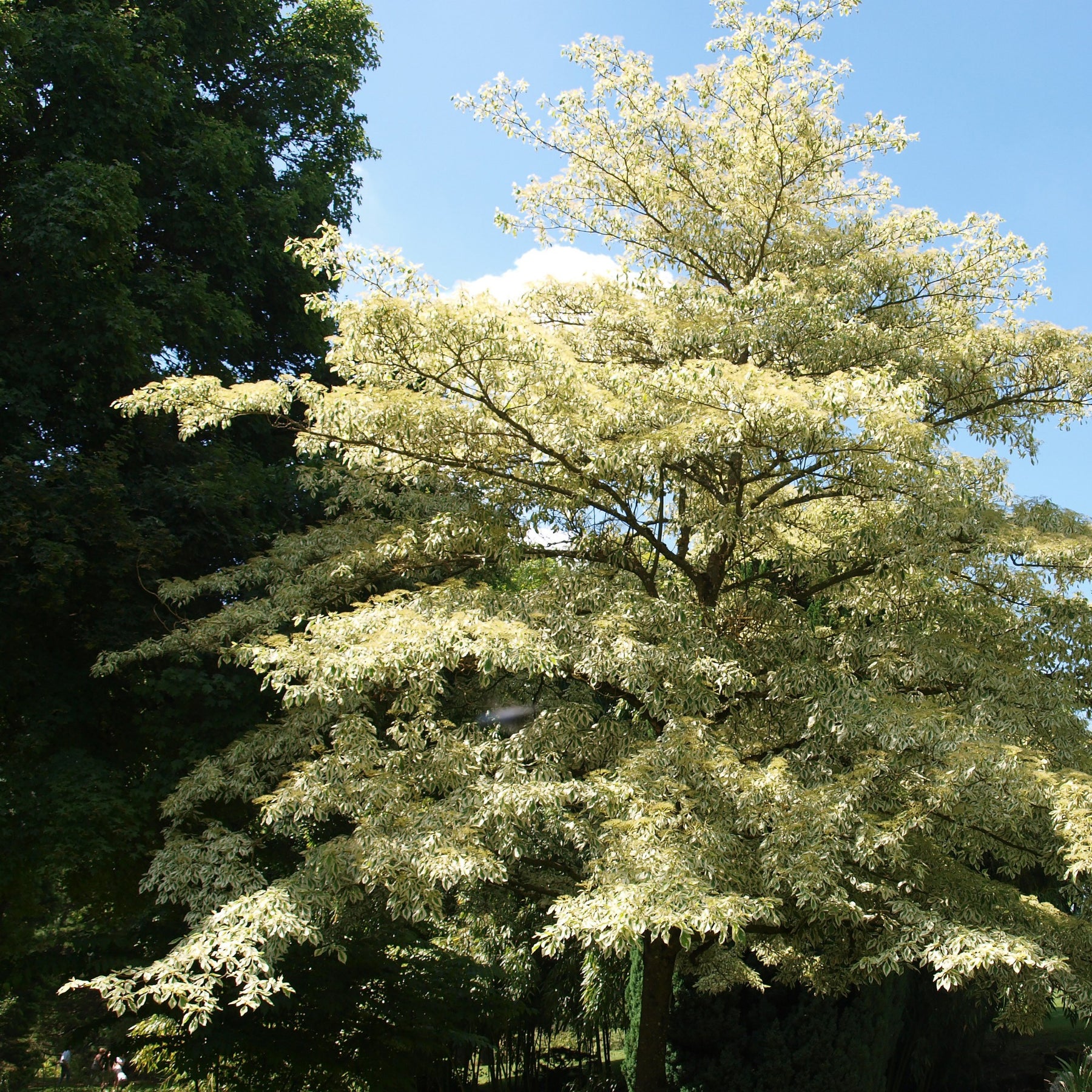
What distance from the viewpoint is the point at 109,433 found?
10.0 m

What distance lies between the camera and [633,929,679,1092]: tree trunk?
760 cm

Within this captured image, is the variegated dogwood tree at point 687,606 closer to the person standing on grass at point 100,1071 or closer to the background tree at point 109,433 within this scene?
the background tree at point 109,433

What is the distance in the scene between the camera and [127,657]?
820 cm

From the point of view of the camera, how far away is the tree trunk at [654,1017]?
760 cm

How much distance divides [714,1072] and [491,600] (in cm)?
504

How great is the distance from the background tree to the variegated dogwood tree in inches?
34.5

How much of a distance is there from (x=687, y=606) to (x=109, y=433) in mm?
6535

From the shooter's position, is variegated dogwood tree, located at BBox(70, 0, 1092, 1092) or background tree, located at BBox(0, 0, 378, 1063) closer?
variegated dogwood tree, located at BBox(70, 0, 1092, 1092)

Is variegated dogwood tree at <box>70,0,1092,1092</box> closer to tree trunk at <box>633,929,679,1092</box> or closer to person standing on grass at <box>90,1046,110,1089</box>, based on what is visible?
tree trunk at <box>633,929,679,1092</box>

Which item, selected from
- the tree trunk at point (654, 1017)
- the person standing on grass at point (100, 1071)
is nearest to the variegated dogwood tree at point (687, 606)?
the tree trunk at point (654, 1017)

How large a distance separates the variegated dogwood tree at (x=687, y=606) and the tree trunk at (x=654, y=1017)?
0.04 m

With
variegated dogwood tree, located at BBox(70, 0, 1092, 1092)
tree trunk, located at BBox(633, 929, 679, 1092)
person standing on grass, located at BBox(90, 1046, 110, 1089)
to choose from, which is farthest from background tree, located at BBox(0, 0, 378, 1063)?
tree trunk, located at BBox(633, 929, 679, 1092)

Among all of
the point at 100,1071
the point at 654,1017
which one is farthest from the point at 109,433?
the point at 100,1071

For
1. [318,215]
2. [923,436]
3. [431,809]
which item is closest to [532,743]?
[431,809]
